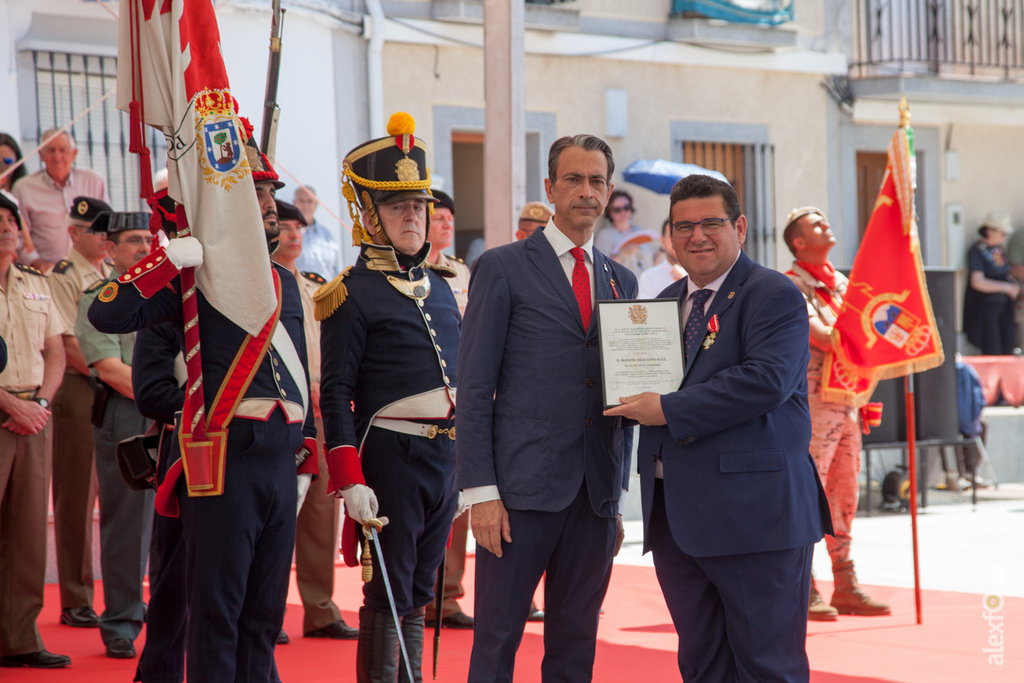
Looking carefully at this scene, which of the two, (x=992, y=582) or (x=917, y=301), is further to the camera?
(x=992, y=582)

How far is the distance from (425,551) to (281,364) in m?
0.80

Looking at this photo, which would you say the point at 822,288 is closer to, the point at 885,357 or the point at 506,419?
the point at 885,357

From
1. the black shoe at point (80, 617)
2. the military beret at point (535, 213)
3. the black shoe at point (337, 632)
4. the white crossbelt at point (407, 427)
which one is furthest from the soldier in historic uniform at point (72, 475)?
the white crossbelt at point (407, 427)

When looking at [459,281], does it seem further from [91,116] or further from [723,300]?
[91,116]

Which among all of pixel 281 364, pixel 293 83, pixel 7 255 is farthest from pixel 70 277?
pixel 293 83

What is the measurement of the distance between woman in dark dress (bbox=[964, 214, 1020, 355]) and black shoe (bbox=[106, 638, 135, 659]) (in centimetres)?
1159

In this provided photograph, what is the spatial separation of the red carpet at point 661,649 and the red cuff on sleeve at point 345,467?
4.80 ft

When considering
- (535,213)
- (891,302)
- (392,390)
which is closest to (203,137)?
(392,390)

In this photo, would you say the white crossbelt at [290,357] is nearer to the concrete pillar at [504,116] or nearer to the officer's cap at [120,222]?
the officer's cap at [120,222]

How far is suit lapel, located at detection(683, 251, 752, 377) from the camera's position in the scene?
11.0ft

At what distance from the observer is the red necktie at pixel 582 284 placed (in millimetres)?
3443

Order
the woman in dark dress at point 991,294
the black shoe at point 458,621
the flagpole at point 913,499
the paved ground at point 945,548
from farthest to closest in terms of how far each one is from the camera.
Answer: the woman in dark dress at point 991,294, the paved ground at point 945,548, the black shoe at point 458,621, the flagpole at point 913,499

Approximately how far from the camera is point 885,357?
6.08 meters

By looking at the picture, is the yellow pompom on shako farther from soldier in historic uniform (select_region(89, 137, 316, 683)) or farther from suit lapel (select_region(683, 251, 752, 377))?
suit lapel (select_region(683, 251, 752, 377))
